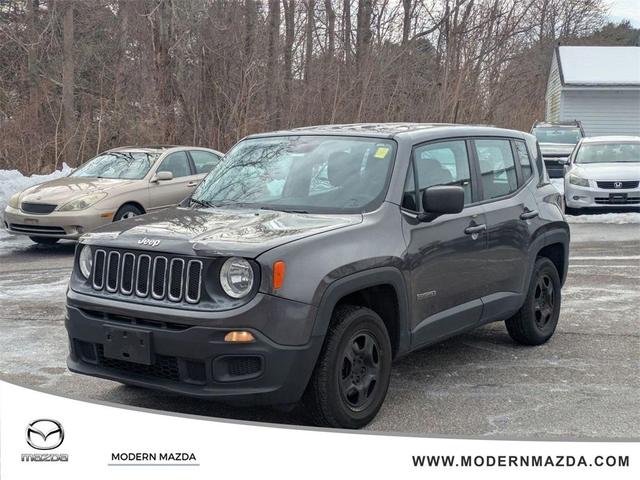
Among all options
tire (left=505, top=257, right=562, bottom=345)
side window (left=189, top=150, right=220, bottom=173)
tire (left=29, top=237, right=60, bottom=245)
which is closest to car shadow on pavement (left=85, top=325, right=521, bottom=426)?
tire (left=505, top=257, right=562, bottom=345)

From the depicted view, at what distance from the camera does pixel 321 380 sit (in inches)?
173

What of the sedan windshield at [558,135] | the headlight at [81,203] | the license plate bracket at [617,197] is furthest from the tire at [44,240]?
the sedan windshield at [558,135]

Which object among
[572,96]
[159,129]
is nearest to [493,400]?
[159,129]

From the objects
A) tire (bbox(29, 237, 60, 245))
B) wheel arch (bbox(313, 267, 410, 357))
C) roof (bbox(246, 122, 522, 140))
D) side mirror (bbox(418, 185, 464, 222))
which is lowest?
tire (bbox(29, 237, 60, 245))

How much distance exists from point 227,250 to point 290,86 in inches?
745

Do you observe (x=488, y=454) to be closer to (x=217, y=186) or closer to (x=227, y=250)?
(x=227, y=250)

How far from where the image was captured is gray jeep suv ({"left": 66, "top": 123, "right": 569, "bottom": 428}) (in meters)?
4.20

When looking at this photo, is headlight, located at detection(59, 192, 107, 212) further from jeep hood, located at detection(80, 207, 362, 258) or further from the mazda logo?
the mazda logo

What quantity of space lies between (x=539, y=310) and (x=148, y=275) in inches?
138

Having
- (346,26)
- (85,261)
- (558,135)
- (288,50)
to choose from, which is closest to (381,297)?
(85,261)

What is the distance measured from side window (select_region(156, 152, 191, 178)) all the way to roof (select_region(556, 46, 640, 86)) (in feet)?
80.1

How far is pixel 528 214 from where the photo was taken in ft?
20.5

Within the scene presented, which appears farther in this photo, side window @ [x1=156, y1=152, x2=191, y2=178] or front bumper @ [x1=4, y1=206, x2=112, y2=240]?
side window @ [x1=156, y1=152, x2=191, y2=178]

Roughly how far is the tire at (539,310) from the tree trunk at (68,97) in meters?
14.4
